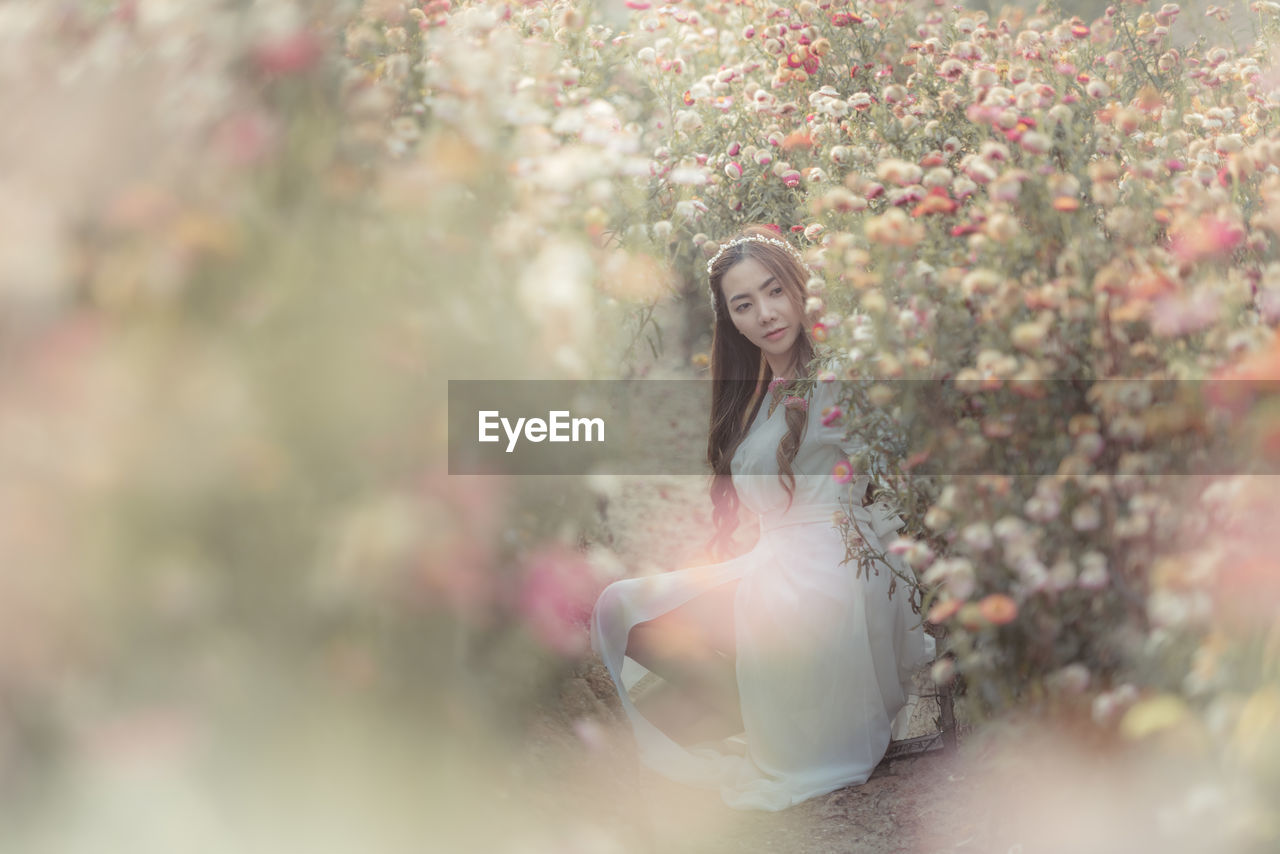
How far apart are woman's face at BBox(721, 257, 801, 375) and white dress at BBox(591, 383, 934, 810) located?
21 centimetres

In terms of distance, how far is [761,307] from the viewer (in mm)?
3203

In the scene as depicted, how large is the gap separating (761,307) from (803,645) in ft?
3.32

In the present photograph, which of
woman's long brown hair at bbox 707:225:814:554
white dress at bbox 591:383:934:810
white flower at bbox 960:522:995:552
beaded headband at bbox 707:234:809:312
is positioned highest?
beaded headband at bbox 707:234:809:312

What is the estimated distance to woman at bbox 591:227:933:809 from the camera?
299 cm

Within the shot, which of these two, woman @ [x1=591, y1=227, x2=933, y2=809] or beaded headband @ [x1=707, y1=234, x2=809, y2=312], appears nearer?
woman @ [x1=591, y1=227, x2=933, y2=809]

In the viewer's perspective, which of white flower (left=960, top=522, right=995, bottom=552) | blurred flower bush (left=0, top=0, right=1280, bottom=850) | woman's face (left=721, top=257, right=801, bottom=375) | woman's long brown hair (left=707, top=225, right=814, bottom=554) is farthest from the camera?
woman's long brown hair (left=707, top=225, right=814, bottom=554)

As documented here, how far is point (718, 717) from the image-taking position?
133 inches

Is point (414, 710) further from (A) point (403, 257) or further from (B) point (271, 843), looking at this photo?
(A) point (403, 257)

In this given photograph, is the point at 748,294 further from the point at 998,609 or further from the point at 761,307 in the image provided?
the point at 998,609

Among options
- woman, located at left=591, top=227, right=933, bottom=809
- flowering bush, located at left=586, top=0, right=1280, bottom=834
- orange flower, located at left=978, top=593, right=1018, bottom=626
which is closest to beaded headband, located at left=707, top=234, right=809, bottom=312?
woman, located at left=591, top=227, right=933, bottom=809

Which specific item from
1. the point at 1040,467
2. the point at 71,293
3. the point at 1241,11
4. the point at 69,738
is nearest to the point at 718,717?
the point at 1040,467

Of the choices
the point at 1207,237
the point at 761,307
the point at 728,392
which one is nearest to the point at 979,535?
the point at 1207,237

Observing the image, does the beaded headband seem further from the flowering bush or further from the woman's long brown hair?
the flowering bush

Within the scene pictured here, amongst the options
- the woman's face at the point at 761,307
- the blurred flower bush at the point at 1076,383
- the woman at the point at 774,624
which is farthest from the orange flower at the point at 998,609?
the woman's face at the point at 761,307
